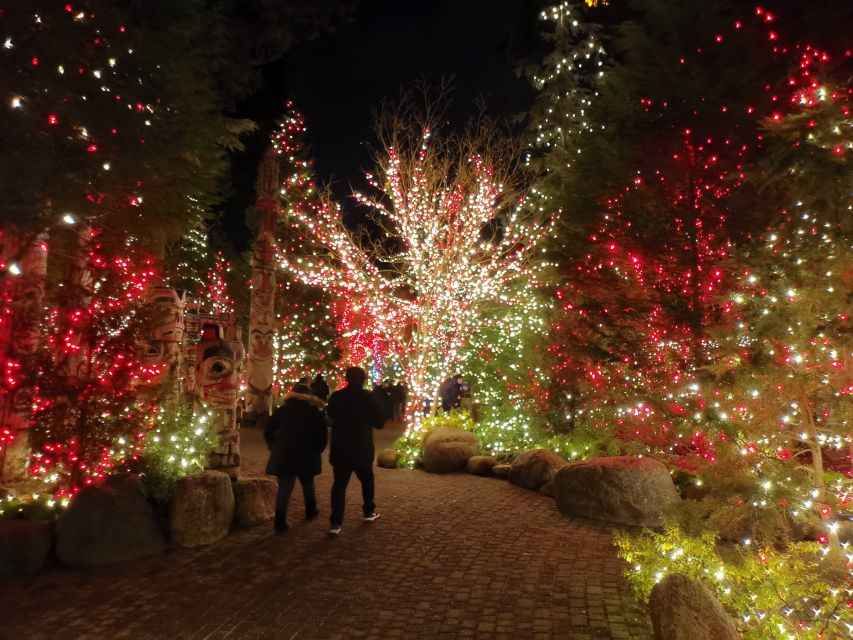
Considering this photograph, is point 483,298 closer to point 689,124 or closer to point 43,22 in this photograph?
point 689,124

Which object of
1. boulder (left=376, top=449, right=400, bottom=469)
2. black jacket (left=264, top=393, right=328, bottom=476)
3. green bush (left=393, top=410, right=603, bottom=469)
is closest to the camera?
black jacket (left=264, top=393, right=328, bottom=476)

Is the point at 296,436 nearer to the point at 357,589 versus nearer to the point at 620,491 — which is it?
the point at 357,589

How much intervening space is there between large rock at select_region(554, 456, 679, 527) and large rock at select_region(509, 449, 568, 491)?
1.50 meters

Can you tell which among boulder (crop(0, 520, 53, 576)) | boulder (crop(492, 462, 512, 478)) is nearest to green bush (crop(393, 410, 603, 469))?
boulder (crop(492, 462, 512, 478))

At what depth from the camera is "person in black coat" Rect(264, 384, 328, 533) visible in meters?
7.25

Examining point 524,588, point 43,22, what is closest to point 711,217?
point 524,588

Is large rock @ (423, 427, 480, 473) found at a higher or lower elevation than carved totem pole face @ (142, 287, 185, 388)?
lower

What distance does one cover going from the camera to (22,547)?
20.0ft

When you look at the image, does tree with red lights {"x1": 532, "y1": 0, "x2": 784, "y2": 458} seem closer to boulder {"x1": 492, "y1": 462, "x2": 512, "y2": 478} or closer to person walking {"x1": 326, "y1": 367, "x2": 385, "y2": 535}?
boulder {"x1": 492, "y1": 462, "x2": 512, "y2": 478}

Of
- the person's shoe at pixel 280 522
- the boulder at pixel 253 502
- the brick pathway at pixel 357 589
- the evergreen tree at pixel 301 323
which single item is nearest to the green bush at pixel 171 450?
the boulder at pixel 253 502

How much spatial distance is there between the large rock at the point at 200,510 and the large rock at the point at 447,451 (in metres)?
5.33

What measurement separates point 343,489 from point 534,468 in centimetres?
399

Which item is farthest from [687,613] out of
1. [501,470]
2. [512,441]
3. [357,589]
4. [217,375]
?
[512,441]

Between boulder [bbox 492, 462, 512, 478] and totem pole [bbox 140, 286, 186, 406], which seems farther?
boulder [bbox 492, 462, 512, 478]
